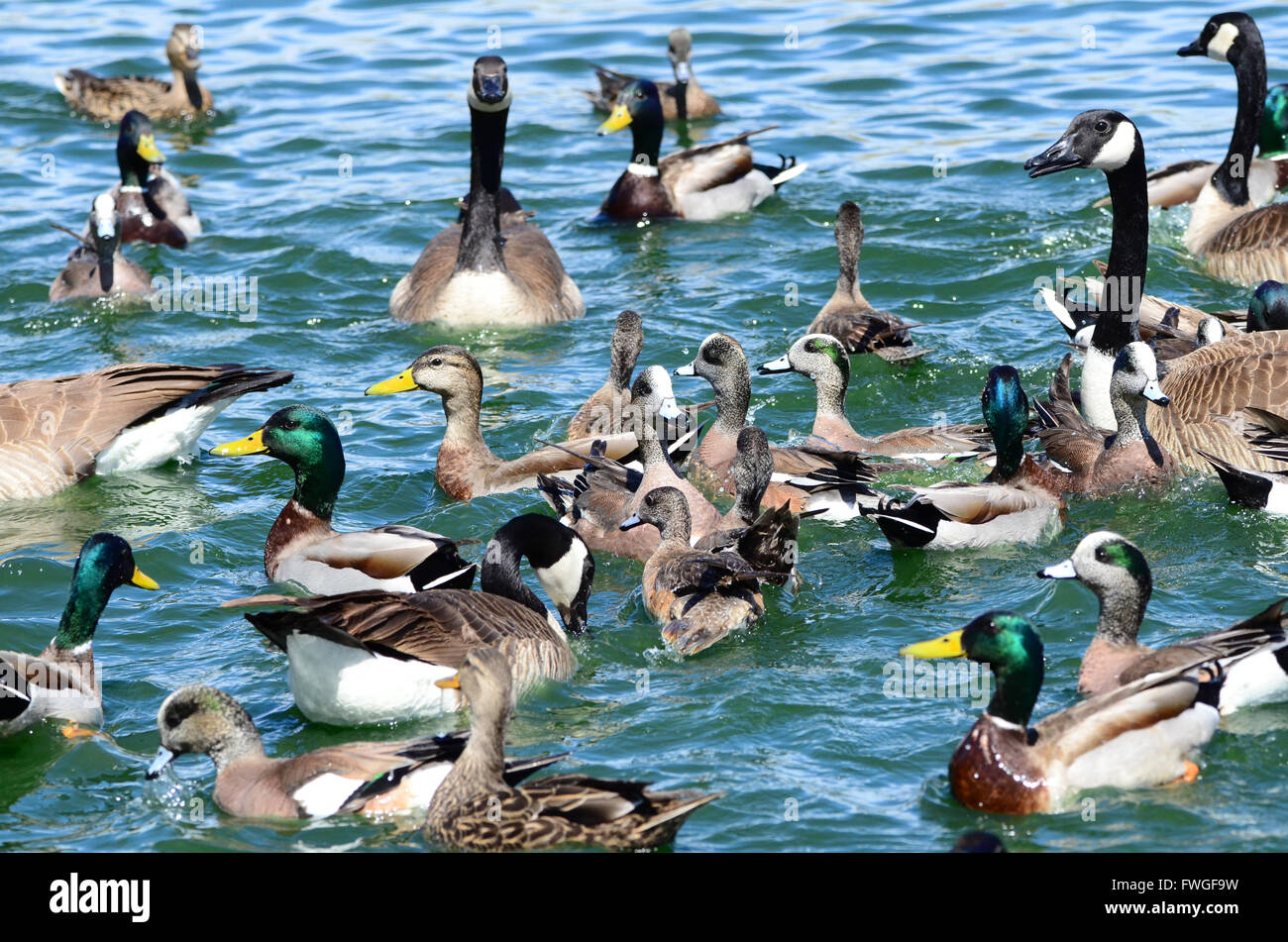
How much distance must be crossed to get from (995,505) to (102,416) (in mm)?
6344

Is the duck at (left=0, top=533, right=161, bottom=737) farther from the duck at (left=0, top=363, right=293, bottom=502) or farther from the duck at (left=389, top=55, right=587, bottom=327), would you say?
the duck at (left=389, top=55, right=587, bottom=327)

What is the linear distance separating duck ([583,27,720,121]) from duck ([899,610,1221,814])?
587 inches

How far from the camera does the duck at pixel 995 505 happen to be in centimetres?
1052

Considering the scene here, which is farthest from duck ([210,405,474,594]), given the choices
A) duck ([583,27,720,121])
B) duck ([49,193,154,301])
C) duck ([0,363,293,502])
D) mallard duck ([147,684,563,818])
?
duck ([583,27,720,121])

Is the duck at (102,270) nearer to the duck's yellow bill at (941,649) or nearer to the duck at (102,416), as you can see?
the duck at (102,416)

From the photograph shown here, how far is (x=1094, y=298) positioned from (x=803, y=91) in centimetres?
1017

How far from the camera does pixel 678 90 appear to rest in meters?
21.9

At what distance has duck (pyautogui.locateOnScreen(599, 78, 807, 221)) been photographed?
60.6 feet

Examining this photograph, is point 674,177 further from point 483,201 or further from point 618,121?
point 483,201

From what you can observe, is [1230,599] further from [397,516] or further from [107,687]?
[107,687]

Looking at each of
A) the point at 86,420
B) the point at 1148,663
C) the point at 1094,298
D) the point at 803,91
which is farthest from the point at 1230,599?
the point at 803,91

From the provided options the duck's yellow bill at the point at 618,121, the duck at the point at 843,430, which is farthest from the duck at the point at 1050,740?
the duck's yellow bill at the point at 618,121

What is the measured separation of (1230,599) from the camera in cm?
982

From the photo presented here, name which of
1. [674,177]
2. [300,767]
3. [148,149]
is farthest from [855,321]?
[148,149]
